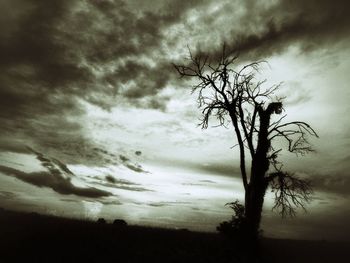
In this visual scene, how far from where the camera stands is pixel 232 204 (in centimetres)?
1977

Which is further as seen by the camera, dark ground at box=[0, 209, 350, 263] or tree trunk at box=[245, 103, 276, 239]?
tree trunk at box=[245, 103, 276, 239]

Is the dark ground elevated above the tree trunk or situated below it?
A: below

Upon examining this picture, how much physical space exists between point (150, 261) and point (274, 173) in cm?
968

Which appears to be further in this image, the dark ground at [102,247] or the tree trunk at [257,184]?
the tree trunk at [257,184]

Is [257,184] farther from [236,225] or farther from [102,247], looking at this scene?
[102,247]

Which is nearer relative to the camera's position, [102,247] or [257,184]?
[102,247]

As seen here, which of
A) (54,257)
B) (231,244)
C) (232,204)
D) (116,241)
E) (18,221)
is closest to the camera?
(54,257)

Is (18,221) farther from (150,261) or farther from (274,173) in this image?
(274,173)

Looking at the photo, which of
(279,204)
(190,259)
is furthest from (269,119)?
(190,259)

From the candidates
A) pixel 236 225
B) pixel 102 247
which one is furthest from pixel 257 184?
pixel 102 247

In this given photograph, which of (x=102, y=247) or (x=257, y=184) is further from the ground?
(x=257, y=184)

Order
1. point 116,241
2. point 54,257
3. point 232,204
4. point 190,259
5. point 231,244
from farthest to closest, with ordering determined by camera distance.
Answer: point 232,204
point 231,244
point 116,241
point 190,259
point 54,257

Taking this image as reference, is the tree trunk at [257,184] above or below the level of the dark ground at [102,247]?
above

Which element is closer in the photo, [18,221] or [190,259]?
[190,259]
